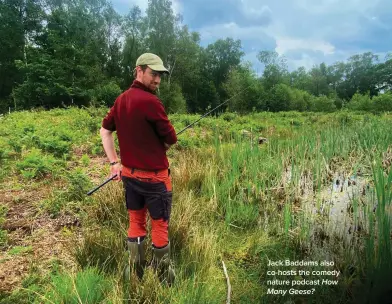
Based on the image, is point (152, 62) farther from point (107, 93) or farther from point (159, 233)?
point (107, 93)

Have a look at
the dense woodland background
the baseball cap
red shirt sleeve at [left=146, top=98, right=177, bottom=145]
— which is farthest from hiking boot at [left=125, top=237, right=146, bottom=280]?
the dense woodland background

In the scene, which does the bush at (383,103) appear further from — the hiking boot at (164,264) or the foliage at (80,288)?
the foliage at (80,288)

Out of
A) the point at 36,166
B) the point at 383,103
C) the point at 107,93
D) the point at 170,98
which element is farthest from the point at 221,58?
the point at 36,166

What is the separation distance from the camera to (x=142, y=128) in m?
2.08

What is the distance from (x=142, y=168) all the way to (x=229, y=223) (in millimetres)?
1649

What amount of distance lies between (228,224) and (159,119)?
1.82 meters

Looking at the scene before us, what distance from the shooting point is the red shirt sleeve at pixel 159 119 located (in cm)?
204

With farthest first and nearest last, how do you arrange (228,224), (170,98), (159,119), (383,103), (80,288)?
(383,103), (170,98), (228,224), (159,119), (80,288)

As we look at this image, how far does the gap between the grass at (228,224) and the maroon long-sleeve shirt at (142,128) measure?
32.8 inches

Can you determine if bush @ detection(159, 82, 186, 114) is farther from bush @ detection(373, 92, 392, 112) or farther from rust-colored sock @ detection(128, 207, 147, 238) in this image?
rust-colored sock @ detection(128, 207, 147, 238)

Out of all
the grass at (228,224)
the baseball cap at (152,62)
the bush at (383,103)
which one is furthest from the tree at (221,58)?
the baseball cap at (152,62)

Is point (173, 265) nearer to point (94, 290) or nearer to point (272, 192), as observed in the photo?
point (94, 290)

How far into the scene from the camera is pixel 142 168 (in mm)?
2141

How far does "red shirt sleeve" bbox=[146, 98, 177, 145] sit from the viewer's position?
2045 millimetres
